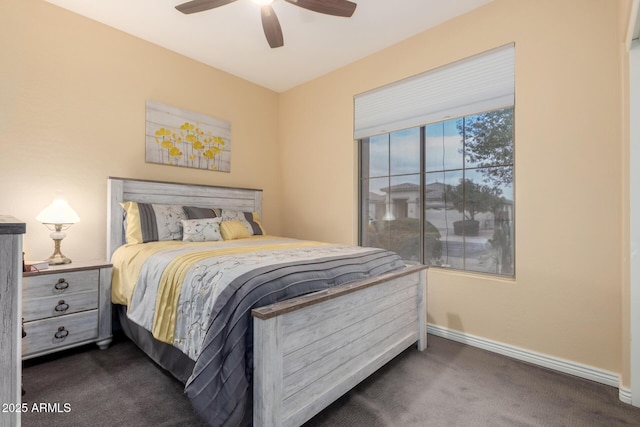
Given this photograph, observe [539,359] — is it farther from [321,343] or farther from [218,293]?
[218,293]

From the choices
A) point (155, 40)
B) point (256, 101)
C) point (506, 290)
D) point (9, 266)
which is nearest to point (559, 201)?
point (506, 290)

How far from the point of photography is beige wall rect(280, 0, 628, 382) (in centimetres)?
200

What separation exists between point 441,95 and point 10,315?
310 cm

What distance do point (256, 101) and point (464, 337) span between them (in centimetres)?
363

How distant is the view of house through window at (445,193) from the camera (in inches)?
102

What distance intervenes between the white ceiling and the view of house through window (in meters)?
0.93

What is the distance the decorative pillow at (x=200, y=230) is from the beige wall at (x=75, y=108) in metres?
0.73

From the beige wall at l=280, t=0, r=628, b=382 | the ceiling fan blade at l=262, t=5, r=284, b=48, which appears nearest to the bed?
the beige wall at l=280, t=0, r=628, b=382

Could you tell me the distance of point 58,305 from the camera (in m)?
2.18

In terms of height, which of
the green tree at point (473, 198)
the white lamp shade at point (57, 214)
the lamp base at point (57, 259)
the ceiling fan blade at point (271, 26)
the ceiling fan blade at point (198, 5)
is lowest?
the lamp base at point (57, 259)

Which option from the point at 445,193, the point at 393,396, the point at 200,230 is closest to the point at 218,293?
the point at 393,396

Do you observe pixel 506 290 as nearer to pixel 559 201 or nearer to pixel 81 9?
pixel 559 201

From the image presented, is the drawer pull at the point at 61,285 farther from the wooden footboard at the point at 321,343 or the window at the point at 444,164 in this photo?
the window at the point at 444,164

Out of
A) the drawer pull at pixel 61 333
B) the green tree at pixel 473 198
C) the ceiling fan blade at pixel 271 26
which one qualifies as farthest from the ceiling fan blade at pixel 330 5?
the drawer pull at pixel 61 333
